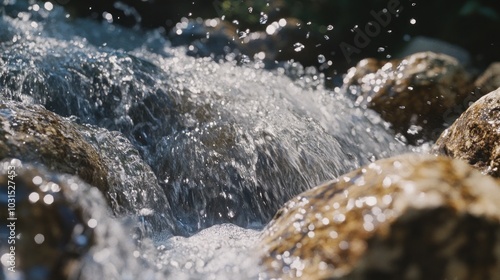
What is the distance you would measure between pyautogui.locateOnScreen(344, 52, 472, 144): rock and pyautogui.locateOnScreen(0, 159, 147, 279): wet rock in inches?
163

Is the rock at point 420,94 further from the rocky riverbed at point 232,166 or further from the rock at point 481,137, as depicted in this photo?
the rock at point 481,137

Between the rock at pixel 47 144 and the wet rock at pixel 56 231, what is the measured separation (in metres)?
0.67

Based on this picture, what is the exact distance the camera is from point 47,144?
2951 mm

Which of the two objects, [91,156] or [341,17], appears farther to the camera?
[341,17]

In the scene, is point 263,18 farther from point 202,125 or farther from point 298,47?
point 202,125

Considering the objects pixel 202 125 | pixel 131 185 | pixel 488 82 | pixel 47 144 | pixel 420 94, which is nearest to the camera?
pixel 47 144

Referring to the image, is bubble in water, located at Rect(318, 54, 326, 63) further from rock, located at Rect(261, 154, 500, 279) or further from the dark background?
rock, located at Rect(261, 154, 500, 279)

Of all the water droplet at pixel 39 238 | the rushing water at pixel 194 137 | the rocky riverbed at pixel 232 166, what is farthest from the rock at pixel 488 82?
the water droplet at pixel 39 238

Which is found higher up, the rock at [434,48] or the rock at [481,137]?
the rock at [481,137]

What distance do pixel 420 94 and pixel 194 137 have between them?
2.66 meters

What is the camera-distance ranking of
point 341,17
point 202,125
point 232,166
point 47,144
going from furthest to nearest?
point 341,17
point 202,125
point 232,166
point 47,144

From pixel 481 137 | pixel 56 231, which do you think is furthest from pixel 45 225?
pixel 481 137

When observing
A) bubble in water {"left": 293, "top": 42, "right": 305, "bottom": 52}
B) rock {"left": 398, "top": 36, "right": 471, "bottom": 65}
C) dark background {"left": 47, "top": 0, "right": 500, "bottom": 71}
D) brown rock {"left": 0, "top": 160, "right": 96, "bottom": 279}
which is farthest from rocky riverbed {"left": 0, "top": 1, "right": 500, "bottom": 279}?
rock {"left": 398, "top": 36, "right": 471, "bottom": 65}

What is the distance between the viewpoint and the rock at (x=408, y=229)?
74.8 inches
